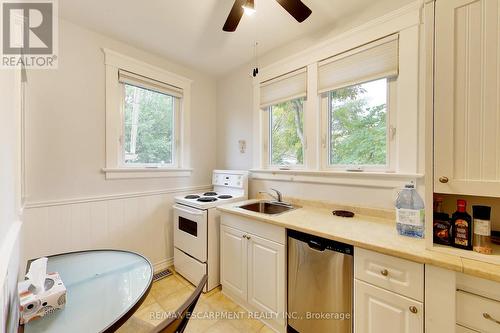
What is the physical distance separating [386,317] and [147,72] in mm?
2920

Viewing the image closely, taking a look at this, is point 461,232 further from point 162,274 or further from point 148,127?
point 148,127

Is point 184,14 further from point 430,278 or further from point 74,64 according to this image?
point 430,278

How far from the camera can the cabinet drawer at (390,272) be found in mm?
988

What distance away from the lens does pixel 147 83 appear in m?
2.31

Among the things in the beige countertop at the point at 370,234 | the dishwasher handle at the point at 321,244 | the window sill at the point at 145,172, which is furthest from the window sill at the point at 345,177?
the window sill at the point at 145,172

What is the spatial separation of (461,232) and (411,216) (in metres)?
0.22

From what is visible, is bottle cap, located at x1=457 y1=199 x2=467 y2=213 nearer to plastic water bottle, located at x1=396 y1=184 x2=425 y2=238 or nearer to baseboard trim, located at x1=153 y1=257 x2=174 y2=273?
plastic water bottle, located at x1=396 y1=184 x2=425 y2=238

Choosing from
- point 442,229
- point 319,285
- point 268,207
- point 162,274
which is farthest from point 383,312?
point 162,274

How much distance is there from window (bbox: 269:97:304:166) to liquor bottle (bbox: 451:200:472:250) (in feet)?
4.18

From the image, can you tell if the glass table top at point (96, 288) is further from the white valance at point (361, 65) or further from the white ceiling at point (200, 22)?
the white valance at point (361, 65)

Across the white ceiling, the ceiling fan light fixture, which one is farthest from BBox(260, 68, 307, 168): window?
the ceiling fan light fixture

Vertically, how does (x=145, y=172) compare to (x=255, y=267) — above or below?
above

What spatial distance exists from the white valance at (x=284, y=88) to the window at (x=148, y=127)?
1188mm

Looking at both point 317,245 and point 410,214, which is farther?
point 317,245
